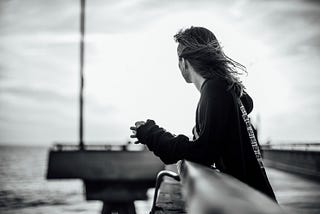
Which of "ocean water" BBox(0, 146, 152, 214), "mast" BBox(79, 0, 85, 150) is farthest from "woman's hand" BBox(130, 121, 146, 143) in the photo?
"ocean water" BBox(0, 146, 152, 214)

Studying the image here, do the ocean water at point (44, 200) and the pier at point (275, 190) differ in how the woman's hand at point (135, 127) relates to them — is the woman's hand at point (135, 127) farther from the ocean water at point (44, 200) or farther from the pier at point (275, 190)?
the ocean water at point (44, 200)

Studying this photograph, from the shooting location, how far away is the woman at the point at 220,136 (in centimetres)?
170

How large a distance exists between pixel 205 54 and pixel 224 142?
557 millimetres

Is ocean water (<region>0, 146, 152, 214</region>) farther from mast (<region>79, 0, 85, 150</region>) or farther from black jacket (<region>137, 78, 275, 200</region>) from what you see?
black jacket (<region>137, 78, 275, 200</region>)

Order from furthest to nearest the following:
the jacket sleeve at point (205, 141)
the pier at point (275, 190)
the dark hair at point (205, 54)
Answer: the dark hair at point (205, 54), the jacket sleeve at point (205, 141), the pier at point (275, 190)

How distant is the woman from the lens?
170 centimetres

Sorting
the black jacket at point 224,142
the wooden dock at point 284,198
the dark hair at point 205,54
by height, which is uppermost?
the dark hair at point 205,54

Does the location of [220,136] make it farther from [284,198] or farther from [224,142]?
[284,198]

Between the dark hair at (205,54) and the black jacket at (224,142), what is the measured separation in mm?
211

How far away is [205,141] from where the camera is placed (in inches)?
67.1

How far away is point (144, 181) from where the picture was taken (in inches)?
728

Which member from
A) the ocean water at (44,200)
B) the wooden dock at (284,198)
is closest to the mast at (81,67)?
the ocean water at (44,200)

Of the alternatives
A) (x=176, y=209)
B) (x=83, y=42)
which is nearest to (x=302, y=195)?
(x=176, y=209)

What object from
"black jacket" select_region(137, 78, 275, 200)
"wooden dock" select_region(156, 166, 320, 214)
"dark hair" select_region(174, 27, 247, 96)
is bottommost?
"wooden dock" select_region(156, 166, 320, 214)
